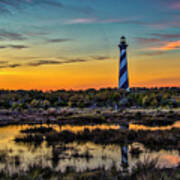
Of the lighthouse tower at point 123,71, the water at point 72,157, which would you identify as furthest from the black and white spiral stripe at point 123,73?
the water at point 72,157

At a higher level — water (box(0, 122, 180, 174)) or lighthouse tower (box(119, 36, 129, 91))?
lighthouse tower (box(119, 36, 129, 91))

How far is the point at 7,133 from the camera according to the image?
2231 cm

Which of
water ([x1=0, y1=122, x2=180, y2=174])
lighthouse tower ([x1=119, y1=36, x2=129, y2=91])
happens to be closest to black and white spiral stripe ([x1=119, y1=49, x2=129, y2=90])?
lighthouse tower ([x1=119, y1=36, x2=129, y2=91])

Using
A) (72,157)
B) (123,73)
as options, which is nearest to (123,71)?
(123,73)

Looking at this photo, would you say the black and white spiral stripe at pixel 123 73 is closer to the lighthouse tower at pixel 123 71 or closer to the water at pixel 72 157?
the lighthouse tower at pixel 123 71

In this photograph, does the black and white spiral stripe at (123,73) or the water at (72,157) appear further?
the black and white spiral stripe at (123,73)

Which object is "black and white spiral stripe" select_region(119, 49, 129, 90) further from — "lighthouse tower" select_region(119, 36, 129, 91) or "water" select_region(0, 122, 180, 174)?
"water" select_region(0, 122, 180, 174)

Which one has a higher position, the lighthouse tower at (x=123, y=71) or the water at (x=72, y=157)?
the lighthouse tower at (x=123, y=71)

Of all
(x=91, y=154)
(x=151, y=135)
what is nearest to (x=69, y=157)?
(x=91, y=154)

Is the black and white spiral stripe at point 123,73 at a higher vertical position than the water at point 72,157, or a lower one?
higher

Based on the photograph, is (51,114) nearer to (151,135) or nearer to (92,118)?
(92,118)

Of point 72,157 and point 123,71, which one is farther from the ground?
point 123,71

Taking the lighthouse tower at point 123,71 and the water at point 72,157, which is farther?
the lighthouse tower at point 123,71

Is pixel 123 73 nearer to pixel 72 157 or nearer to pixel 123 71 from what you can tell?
pixel 123 71
